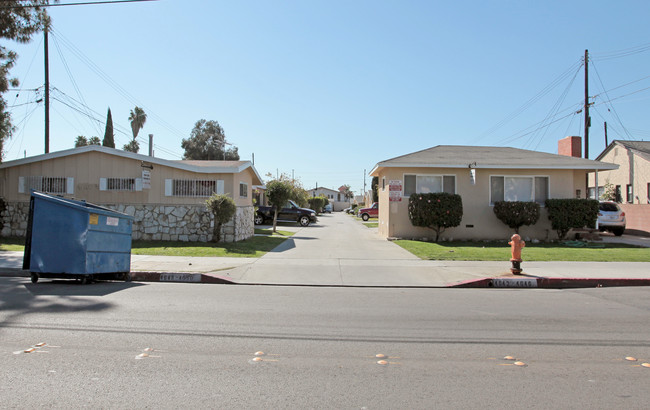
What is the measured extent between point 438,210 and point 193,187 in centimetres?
968

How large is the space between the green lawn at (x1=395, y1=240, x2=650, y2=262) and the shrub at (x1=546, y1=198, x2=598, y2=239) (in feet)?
3.04

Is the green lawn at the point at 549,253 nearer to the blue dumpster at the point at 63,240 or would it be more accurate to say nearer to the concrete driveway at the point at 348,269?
the concrete driveway at the point at 348,269

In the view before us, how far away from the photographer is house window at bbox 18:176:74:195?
680 inches

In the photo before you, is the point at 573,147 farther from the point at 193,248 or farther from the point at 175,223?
the point at 175,223

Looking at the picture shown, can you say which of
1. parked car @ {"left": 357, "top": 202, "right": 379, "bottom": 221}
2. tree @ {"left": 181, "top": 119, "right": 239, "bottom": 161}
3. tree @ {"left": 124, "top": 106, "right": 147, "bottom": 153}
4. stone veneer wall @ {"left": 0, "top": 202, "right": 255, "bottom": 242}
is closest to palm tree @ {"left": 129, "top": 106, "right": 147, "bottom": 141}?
tree @ {"left": 124, "top": 106, "right": 147, "bottom": 153}

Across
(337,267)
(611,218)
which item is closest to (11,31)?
(337,267)

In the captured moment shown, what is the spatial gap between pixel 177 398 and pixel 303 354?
153 centimetres

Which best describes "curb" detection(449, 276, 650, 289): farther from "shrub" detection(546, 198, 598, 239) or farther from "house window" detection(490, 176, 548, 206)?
"house window" detection(490, 176, 548, 206)

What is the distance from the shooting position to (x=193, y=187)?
55.9 ft

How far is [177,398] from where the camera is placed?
363cm

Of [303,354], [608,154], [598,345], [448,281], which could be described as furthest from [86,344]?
[608,154]

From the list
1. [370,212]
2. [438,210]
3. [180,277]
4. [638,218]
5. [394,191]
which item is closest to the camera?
[180,277]

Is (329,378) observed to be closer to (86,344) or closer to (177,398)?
(177,398)

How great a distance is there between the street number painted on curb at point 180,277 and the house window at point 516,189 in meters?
13.6
